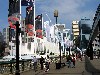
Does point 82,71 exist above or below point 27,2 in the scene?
below

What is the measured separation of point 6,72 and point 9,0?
30656mm

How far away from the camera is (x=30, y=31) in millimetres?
76562

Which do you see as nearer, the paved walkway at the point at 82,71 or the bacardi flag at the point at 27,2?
the paved walkway at the point at 82,71

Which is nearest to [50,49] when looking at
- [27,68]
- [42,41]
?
[42,41]

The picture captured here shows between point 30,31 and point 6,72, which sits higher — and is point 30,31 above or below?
above

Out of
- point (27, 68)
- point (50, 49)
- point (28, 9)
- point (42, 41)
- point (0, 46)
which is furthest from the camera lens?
point (0, 46)

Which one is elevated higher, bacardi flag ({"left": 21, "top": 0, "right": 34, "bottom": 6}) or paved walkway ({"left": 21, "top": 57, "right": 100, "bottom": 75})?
bacardi flag ({"left": 21, "top": 0, "right": 34, "bottom": 6})

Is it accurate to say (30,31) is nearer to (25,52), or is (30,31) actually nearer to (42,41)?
(25,52)

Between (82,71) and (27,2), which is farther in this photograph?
(27,2)

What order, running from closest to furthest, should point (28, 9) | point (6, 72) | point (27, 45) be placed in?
point (6, 72) → point (28, 9) → point (27, 45)

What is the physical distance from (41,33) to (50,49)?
4573 cm

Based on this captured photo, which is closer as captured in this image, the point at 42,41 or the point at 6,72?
the point at 6,72

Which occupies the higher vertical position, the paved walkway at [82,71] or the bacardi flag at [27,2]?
the bacardi flag at [27,2]

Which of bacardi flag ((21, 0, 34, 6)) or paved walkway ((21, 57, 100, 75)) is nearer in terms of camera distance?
paved walkway ((21, 57, 100, 75))
